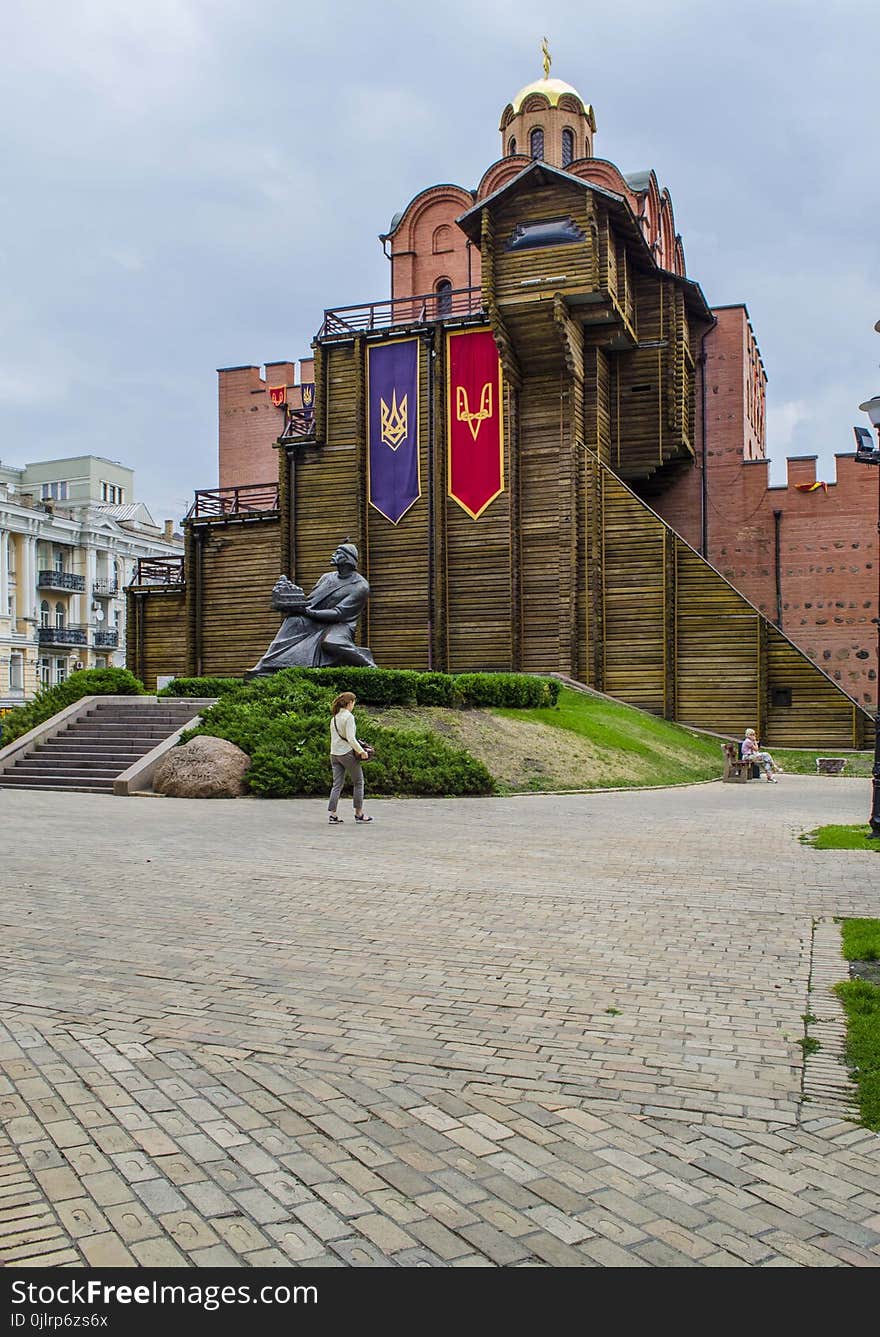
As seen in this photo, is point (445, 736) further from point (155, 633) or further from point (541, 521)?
point (155, 633)

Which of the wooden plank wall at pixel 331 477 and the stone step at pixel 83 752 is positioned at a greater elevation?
the wooden plank wall at pixel 331 477

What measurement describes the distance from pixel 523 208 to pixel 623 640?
1259cm

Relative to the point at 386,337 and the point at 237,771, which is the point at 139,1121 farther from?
the point at 386,337

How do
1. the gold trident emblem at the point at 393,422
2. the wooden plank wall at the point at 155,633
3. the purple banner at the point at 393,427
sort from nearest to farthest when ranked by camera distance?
the purple banner at the point at 393,427 → the gold trident emblem at the point at 393,422 → the wooden plank wall at the point at 155,633

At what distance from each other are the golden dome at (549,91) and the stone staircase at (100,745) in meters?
28.5

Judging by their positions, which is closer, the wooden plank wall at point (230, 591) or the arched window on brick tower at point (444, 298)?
the arched window on brick tower at point (444, 298)

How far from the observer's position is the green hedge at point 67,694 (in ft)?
74.8

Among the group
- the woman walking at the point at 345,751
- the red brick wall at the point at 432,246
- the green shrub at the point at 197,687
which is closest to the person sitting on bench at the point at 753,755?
the green shrub at the point at 197,687

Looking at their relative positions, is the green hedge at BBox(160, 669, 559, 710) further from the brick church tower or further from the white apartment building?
the white apartment building

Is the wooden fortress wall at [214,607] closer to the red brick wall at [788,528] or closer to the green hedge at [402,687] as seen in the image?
the green hedge at [402,687]

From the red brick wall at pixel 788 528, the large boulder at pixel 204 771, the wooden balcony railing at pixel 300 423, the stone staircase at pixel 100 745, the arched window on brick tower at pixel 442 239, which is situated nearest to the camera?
the large boulder at pixel 204 771

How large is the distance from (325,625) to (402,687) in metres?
2.90

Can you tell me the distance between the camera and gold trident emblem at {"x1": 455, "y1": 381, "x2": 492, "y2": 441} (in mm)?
31922

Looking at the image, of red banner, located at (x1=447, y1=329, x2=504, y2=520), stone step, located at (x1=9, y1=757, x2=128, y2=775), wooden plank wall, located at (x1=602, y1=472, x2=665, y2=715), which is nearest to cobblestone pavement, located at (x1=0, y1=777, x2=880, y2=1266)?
stone step, located at (x1=9, y1=757, x2=128, y2=775)
